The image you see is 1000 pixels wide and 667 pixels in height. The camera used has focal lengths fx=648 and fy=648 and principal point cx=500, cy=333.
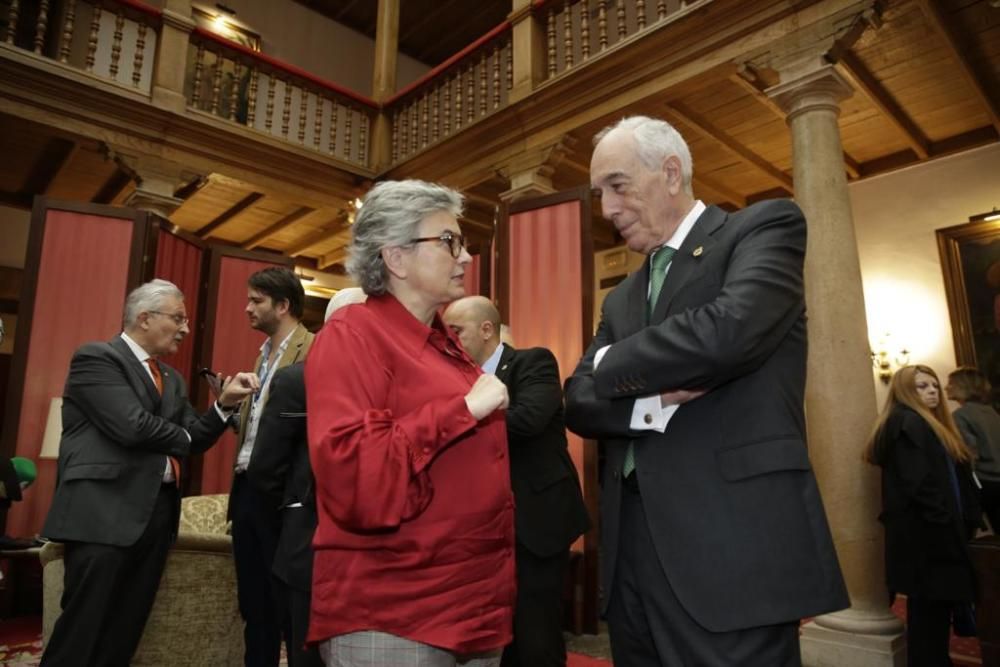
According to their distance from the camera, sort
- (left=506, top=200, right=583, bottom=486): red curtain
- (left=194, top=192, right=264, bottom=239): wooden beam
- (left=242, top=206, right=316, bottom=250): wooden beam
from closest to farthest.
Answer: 1. (left=506, top=200, right=583, bottom=486): red curtain
2. (left=194, top=192, right=264, bottom=239): wooden beam
3. (left=242, top=206, right=316, bottom=250): wooden beam

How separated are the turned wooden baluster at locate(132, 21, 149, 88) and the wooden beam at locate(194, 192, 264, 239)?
2.14 metres

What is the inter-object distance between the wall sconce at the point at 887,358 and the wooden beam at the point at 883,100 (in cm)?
205

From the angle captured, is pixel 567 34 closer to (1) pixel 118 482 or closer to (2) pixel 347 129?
(2) pixel 347 129

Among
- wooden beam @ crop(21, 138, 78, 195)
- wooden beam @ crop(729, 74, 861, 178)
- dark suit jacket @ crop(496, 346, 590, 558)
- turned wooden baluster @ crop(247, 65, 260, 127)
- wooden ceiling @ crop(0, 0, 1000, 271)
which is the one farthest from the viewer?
turned wooden baluster @ crop(247, 65, 260, 127)

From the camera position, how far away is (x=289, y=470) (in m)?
2.12

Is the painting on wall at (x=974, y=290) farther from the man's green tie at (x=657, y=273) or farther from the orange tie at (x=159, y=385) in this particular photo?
the orange tie at (x=159, y=385)

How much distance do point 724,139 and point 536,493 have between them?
5665 mm

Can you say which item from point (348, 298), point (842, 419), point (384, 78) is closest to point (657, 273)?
point (348, 298)

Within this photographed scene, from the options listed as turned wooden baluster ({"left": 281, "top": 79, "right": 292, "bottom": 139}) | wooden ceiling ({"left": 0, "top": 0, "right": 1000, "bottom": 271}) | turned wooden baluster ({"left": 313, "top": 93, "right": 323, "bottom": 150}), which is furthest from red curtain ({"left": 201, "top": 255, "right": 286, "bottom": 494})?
A: turned wooden baluster ({"left": 313, "top": 93, "right": 323, "bottom": 150})

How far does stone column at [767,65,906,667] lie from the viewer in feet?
12.4

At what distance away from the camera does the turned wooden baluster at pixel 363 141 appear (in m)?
8.73

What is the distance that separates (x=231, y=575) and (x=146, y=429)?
1.05m

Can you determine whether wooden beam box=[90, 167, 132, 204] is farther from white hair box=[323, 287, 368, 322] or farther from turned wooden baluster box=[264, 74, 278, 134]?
white hair box=[323, 287, 368, 322]

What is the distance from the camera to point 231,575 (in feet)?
9.83
